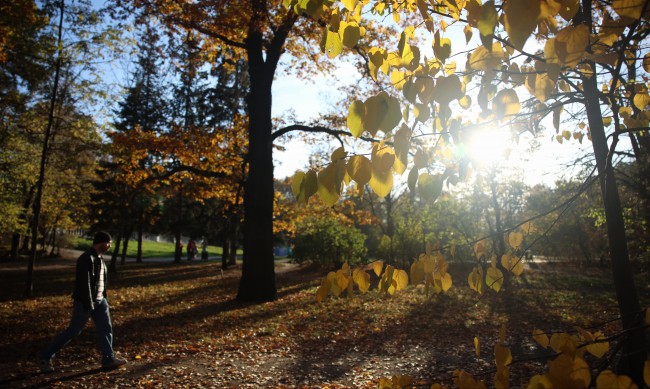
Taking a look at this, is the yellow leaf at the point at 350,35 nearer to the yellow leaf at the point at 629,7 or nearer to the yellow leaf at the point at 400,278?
the yellow leaf at the point at 629,7

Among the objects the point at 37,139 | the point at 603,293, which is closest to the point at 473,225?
the point at 603,293

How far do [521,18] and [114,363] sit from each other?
6.50 meters

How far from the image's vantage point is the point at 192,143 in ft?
45.0

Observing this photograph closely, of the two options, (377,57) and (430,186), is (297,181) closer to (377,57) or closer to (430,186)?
(430,186)

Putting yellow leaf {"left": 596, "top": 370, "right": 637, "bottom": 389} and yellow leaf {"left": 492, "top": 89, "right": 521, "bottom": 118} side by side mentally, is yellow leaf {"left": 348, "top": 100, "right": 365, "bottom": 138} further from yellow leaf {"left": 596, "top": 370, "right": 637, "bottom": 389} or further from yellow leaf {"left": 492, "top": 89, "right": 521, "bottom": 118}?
yellow leaf {"left": 596, "top": 370, "right": 637, "bottom": 389}

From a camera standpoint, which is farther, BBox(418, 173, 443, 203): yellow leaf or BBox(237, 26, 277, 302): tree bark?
BBox(237, 26, 277, 302): tree bark

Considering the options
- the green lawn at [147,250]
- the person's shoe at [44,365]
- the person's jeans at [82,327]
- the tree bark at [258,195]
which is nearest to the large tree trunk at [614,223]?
the person's jeans at [82,327]

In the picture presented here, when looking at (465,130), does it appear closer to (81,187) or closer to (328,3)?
(328,3)

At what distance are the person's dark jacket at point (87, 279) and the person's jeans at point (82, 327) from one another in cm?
10

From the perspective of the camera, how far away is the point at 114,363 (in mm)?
5645

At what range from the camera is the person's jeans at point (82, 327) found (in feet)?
17.4

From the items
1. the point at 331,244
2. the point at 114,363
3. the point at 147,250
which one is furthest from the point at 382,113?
the point at 147,250

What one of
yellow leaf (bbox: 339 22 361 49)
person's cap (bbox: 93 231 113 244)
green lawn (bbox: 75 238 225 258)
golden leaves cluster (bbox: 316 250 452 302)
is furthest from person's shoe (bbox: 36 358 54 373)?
green lawn (bbox: 75 238 225 258)

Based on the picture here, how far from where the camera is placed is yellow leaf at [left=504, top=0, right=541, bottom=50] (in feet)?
2.86
